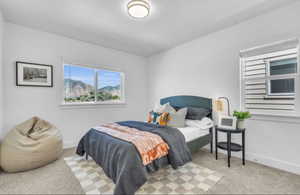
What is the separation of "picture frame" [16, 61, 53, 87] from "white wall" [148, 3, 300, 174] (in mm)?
2913

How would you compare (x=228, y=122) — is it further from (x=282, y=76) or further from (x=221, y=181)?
(x=282, y=76)

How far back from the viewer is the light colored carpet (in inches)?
67.3

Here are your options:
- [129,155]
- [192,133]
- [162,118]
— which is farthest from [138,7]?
[192,133]

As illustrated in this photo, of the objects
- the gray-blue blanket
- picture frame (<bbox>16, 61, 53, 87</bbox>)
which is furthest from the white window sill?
the gray-blue blanket

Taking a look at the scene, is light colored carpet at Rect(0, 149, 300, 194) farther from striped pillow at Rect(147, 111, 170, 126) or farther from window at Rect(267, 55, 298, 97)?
window at Rect(267, 55, 298, 97)

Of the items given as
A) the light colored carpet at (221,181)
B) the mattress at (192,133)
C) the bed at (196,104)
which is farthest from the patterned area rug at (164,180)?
the mattress at (192,133)

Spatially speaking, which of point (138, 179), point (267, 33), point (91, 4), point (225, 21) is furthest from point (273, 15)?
point (138, 179)

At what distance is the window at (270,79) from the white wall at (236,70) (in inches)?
5.6

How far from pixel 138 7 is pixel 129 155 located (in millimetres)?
2044

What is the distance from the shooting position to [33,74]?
9.20 ft

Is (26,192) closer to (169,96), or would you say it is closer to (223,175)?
(223,175)

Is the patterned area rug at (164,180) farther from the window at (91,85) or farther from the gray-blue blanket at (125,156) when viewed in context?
the window at (91,85)

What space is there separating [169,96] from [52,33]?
3194 mm

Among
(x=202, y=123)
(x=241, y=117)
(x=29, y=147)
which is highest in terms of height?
(x=241, y=117)
